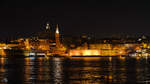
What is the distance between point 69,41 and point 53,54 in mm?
15900

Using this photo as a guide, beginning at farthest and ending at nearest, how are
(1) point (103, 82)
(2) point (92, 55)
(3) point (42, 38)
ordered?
1. (3) point (42, 38)
2. (2) point (92, 55)
3. (1) point (103, 82)

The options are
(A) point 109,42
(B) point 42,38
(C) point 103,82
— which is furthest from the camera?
(B) point 42,38

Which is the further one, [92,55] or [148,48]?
[148,48]

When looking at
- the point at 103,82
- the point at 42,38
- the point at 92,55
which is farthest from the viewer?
the point at 42,38

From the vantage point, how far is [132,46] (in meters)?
128

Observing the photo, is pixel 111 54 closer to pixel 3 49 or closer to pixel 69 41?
pixel 69 41

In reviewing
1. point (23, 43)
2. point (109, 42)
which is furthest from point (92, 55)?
point (23, 43)

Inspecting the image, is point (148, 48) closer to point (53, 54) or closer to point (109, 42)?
point (109, 42)

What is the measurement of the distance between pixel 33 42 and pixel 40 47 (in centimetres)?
739

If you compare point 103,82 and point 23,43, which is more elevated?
point 23,43

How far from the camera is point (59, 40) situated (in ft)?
436

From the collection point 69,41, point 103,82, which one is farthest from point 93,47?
point 103,82

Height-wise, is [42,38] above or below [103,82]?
above

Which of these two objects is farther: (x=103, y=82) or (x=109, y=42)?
(x=109, y=42)
